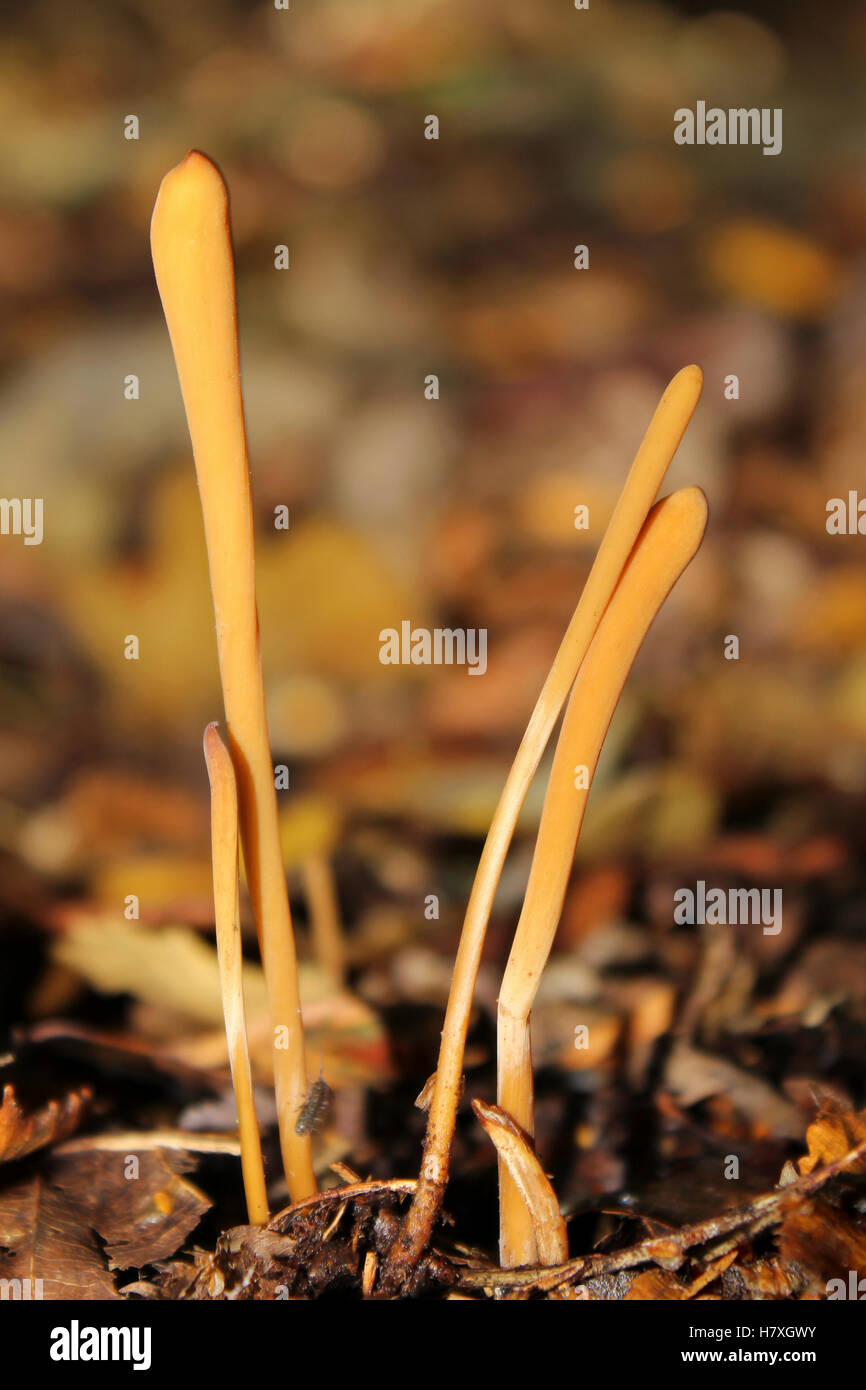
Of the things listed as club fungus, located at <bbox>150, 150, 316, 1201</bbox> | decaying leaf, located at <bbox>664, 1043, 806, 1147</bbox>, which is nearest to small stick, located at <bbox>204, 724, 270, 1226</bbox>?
club fungus, located at <bbox>150, 150, 316, 1201</bbox>

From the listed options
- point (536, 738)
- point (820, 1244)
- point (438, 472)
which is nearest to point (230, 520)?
point (536, 738)

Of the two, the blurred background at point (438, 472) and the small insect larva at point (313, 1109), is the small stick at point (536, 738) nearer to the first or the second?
the small insect larva at point (313, 1109)

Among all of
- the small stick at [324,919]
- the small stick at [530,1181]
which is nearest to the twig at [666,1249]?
the small stick at [530,1181]

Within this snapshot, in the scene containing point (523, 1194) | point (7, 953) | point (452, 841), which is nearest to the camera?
point (523, 1194)

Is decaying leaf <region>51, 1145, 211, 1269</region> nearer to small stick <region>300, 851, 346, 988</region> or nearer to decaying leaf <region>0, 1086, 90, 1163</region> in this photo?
decaying leaf <region>0, 1086, 90, 1163</region>

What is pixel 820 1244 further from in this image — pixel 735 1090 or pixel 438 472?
pixel 438 472

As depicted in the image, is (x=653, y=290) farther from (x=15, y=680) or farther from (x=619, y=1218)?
(x=619, y=1218)
